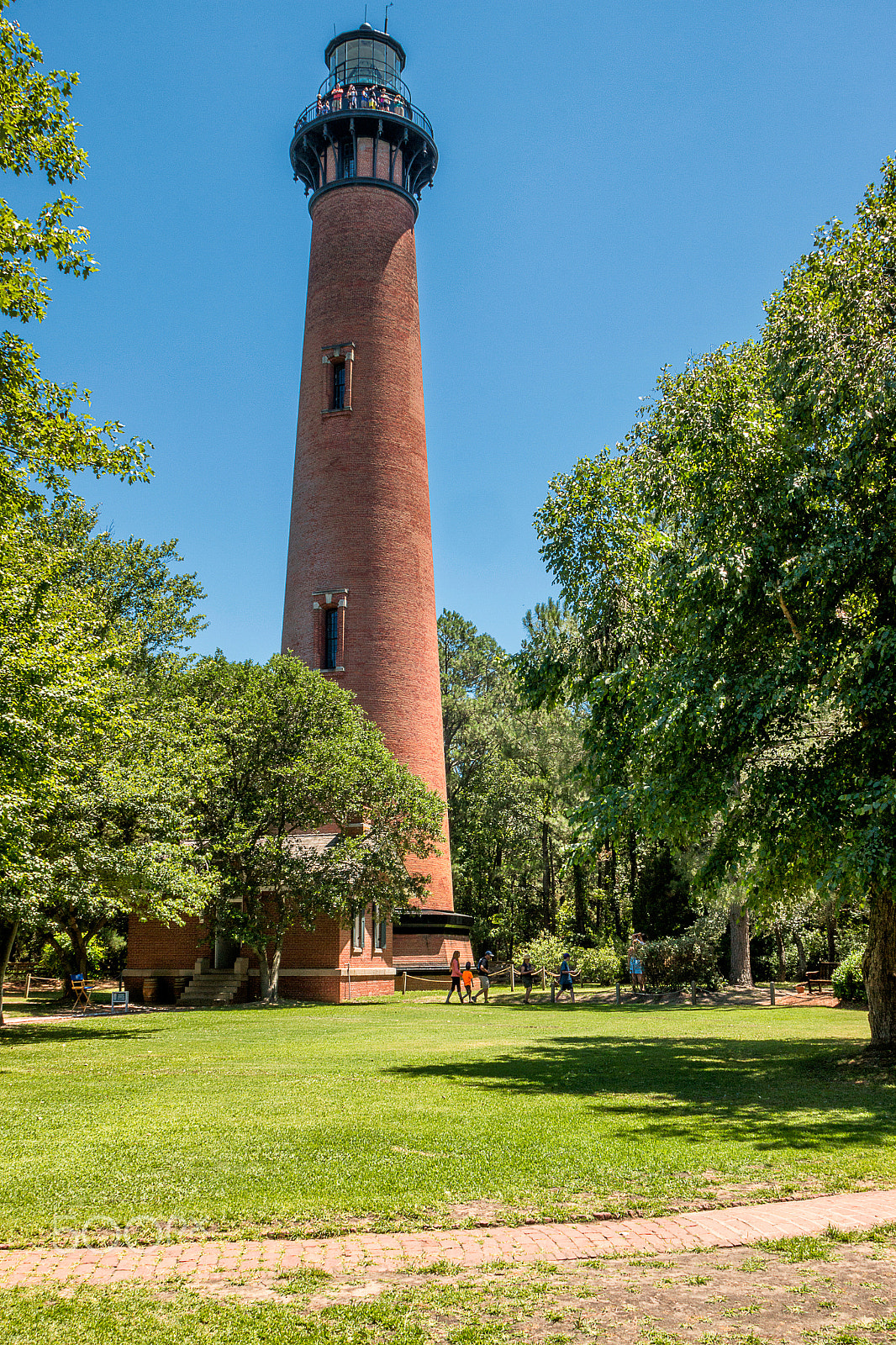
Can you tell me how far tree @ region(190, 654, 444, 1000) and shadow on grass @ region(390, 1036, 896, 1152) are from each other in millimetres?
11335

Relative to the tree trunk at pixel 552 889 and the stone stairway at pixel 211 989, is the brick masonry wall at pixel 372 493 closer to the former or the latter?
the stone stairway at pixel 211 989

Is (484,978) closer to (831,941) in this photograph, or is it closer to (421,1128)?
(831,941)

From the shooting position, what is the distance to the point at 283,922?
26.5 m

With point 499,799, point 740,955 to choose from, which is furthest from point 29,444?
point 499,799

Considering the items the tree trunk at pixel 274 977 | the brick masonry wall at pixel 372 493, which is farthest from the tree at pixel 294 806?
the brick masonry wall at pixel 372 493

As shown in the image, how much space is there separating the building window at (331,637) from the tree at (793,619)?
18465 mm

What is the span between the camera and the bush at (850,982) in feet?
81.0

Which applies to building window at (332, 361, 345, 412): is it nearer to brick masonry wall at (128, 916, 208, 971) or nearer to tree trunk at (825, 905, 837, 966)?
brick masonry wall at (128, 916, 208, 971)

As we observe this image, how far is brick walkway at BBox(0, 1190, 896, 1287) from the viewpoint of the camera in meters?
5.12

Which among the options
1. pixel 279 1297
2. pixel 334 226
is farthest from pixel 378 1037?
pixel 334 226

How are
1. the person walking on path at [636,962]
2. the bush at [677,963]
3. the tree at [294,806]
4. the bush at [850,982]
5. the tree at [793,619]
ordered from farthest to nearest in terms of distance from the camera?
the bush at [677,963]
the person walking on path at [636,962]
the tree at [294,806]
the bush at [850,982]
the tree at [793,619]

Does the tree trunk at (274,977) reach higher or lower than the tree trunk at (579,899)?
lower

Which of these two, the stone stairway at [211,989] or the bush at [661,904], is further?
the bush at [661,904]

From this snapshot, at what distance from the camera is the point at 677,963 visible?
30.0m
